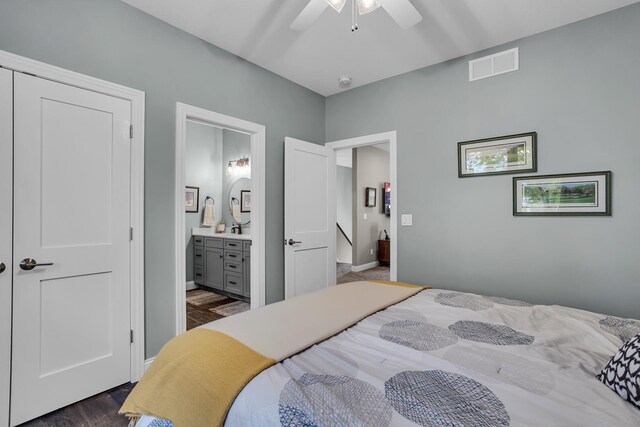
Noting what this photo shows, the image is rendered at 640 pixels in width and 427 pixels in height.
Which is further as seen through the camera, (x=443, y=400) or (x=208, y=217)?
(x=208, y=217)

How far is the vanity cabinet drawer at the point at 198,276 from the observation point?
4.65 meters

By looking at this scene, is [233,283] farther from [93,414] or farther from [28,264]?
[28,264]

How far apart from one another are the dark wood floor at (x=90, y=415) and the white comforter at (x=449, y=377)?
1.47m

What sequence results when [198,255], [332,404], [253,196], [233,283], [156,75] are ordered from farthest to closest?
[198,255], [233,283], [253,196], [156,75], [332,404]

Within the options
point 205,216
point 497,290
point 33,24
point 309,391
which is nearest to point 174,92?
point 33,24

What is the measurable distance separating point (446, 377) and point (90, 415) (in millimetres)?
2095

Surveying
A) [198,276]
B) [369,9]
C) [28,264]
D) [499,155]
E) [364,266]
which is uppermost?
[369,9]

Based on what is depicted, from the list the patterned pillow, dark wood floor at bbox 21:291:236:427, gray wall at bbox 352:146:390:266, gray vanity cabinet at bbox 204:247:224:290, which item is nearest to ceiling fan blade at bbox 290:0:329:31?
the patterned pillow

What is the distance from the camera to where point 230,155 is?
5137 mm

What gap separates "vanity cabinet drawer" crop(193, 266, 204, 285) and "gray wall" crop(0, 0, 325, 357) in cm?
194

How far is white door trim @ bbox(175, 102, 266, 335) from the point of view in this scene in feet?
7.98

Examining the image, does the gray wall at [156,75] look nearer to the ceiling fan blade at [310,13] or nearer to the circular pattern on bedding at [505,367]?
the ceiling fan blade at [310,13]

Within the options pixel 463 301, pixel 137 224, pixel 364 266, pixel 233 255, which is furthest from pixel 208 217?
pixel 463 301

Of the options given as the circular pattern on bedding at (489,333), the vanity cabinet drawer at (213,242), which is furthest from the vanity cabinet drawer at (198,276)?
the circular pattern on bedding at (489,333)
